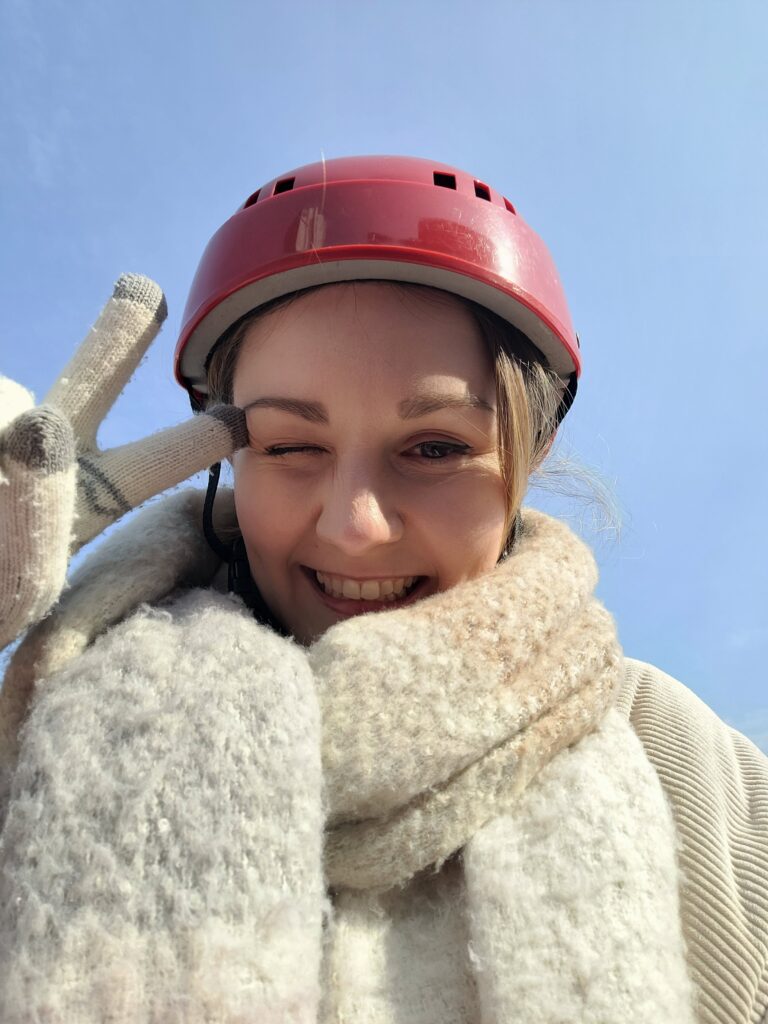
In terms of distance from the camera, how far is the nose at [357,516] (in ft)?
3.96

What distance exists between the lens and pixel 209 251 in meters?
1.55

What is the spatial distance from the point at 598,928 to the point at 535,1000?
0.39 feet

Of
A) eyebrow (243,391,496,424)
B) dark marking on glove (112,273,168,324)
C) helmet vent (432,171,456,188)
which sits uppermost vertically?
helmet vent (432,171,456,188)

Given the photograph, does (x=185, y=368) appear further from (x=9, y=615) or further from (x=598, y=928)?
(x=598, y=928)

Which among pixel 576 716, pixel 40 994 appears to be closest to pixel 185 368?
pixel 576 716

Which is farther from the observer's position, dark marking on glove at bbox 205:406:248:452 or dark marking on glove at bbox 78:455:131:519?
dark marking on glove at bbox 205:406:248:452

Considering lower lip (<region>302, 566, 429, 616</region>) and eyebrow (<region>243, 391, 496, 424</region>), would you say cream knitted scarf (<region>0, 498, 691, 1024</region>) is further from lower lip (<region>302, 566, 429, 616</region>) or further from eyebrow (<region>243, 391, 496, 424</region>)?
eyebrow (<region>243, 391, 496, 424</region>)

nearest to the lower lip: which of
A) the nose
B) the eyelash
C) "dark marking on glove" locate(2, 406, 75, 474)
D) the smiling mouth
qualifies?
the smiling mouth

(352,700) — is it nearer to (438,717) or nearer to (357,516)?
(438,717)

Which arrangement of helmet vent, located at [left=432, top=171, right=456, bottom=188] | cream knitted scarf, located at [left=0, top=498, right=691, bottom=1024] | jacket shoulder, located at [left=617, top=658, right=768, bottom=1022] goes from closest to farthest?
cream knitted scarf, located at [left=0, top=498, right=691, bottom=1024] < jacket shoulder, located at [left=617, top=658, right=768, bottom=1022] < helmet vent, located at [left=432, top=171, right=456, bottom=188]

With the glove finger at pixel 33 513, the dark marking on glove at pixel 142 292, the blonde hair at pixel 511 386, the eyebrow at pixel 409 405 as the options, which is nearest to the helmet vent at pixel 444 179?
the blonde hair at pixel 511 386

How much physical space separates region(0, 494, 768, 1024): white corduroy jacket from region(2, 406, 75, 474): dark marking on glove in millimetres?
258

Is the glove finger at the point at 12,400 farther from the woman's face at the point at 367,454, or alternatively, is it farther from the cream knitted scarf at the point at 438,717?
the cream knitted scarf at the point at 438,717

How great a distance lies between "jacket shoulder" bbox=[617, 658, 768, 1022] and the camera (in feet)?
3.07
